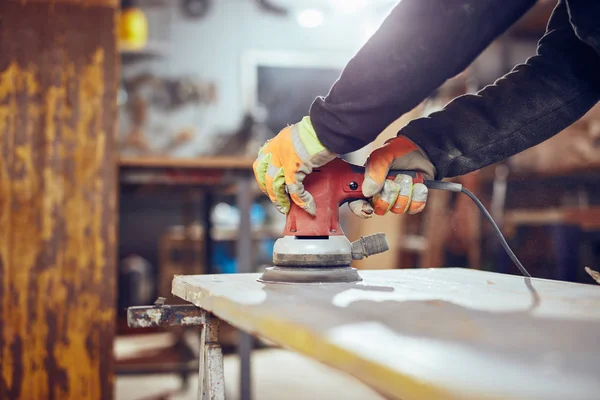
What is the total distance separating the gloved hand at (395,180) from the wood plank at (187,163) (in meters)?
1.20

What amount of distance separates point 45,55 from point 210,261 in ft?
5.64

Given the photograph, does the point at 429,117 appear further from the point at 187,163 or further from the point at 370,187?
the point at 187,163

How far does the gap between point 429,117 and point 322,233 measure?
0.99 ft

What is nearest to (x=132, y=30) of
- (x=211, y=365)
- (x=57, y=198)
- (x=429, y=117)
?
(x=57, y=198)

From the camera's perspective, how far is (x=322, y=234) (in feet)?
3.90

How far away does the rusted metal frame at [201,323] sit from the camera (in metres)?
1.08

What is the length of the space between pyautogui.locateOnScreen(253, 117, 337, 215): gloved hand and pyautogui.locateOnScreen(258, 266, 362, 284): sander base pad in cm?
11

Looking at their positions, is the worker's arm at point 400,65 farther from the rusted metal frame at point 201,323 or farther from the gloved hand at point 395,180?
the rusted metal frame at point 201,323

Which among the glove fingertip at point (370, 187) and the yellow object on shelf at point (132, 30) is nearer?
the glove fingertip at point (370, 187)

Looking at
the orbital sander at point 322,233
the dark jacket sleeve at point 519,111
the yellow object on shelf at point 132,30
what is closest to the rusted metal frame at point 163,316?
the orbital sander at point 322,233

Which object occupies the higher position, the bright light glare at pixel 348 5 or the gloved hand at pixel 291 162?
the bright light glare at pixel 348 5

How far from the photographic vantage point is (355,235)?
181 inches

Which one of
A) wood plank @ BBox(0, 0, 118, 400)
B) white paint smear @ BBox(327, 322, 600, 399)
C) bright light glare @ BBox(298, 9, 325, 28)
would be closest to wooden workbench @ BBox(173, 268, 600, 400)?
white paint smear @ BBox(327, 322, 600, 399)

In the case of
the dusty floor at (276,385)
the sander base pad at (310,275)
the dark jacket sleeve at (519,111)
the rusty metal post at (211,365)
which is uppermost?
the dark jacket sleeve at (519,111)
